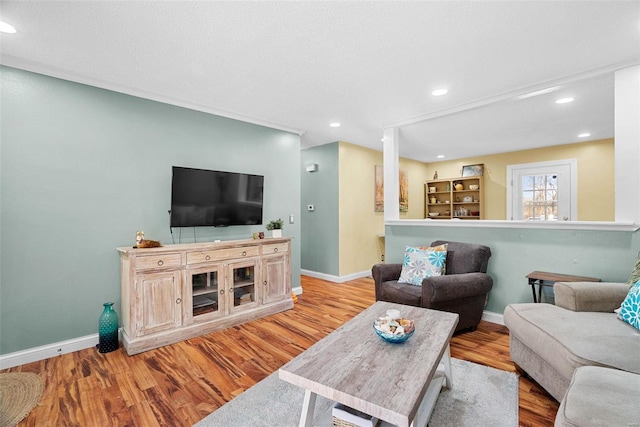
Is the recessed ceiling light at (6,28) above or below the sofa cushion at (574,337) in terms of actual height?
above

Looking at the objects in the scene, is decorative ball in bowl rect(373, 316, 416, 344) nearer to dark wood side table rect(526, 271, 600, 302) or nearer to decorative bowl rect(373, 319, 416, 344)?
decorative bowl rect(373, 319, 416, 344)

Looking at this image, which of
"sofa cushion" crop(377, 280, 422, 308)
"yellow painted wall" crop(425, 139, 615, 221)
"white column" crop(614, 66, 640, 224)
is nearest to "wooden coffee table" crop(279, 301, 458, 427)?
"sofa cushion" crop(377, 280, 422, 308)

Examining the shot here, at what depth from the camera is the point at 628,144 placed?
251 cm

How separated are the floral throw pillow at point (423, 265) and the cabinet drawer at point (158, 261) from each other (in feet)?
7.54

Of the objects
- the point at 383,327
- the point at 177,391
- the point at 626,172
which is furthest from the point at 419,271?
the point at 177,391

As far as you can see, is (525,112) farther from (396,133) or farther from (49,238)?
(49,238)

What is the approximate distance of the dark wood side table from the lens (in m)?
2.65

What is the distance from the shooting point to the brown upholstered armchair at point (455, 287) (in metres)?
2.70

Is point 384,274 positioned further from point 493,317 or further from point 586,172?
point 586,172

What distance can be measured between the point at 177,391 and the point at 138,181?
2031mm

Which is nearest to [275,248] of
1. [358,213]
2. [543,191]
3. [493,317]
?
[358,213]

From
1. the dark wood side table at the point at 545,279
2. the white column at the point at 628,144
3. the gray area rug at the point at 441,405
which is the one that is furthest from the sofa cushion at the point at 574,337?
the white column at the point at 628,144

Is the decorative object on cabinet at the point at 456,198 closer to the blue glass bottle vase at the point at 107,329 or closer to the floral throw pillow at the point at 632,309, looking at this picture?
the floral throw pillow at the point at 632,309

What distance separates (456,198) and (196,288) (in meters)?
5.95
